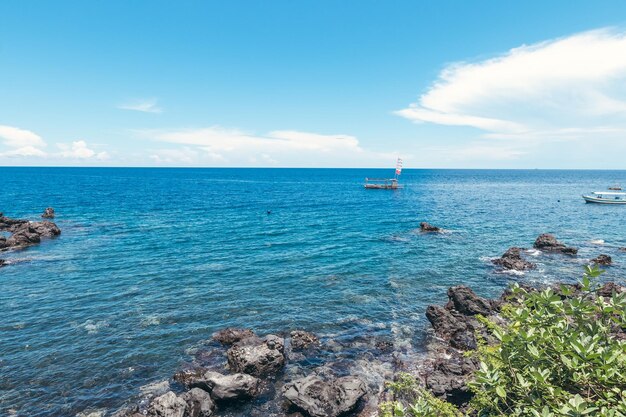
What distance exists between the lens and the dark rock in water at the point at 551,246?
150 ft

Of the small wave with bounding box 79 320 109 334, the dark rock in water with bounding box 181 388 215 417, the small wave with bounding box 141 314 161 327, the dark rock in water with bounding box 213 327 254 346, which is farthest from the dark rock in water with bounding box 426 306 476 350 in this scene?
the small wave with bounding box 79 320 109 334

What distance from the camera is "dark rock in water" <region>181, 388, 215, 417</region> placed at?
1734cm

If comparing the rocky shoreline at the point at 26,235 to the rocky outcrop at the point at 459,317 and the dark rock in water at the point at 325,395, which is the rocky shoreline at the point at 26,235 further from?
the rocky outcrop at the point at 459,317

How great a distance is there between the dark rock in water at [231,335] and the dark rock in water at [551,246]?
1710 inches

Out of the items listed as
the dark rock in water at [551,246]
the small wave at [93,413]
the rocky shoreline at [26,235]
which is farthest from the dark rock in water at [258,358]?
the rocky shoreline at [26,235]

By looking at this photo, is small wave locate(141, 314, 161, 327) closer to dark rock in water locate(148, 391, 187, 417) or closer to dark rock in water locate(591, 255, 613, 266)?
dark rock in water locate(148, 391, 187, 417)

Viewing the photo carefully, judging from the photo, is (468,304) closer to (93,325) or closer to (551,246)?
(551,246)

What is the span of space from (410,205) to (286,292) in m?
72.4

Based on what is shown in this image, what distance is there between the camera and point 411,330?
1030 inches

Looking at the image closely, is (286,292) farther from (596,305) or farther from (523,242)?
(523,242)

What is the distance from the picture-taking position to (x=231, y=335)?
24.2 meters

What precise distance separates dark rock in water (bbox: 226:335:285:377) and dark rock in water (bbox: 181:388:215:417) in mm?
2791

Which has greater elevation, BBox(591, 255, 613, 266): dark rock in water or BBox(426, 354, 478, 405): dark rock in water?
BBox(591, 255, 613, 266): dark rock in water

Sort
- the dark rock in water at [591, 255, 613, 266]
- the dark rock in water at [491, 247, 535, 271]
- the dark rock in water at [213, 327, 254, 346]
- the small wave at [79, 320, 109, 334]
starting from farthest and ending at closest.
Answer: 1. the dark rock in water at [591, 255, 613, 266]
2. the dark rock in water at [491, 247, 535, 271]
3. the small wave at [79, 320, 109, 334]
4. the dark rock in water at [213, 327, 254, 346]
